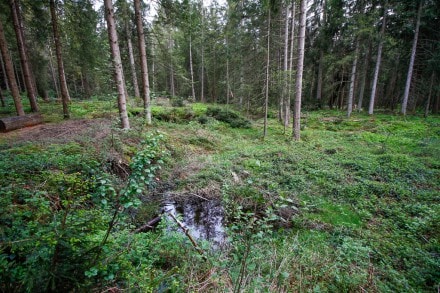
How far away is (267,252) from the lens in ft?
10.7

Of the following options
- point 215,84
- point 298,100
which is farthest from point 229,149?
point 215,84

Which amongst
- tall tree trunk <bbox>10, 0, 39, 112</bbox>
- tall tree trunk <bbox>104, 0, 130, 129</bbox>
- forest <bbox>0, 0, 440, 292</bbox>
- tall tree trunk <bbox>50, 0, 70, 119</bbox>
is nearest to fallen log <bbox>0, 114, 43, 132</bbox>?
forest <bbox>0, 0, 440, 292</bbox>

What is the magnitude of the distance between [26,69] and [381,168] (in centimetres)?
1810

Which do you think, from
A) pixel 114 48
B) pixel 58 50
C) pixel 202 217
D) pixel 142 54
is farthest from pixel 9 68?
pixel 202 217

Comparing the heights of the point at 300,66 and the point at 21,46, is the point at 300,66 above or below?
below

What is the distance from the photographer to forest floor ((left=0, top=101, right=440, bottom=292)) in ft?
6.08

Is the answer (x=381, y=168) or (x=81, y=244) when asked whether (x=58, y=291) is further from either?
(x=381, y=168)

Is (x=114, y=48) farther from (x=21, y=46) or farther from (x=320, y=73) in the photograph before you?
(x=320, y=73)

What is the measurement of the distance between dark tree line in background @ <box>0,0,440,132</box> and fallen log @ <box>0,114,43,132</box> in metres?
1.38

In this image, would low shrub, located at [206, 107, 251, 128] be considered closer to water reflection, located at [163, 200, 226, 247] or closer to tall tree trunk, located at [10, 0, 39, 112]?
water reflection, located at [163, 200, 226, 247]

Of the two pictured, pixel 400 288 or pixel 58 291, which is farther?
pixel 400 288

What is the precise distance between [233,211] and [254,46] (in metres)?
13.8

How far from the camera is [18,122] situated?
350 inches

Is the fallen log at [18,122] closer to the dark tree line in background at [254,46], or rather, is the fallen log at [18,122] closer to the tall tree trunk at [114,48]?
the dark tree line in background at [254,46]
